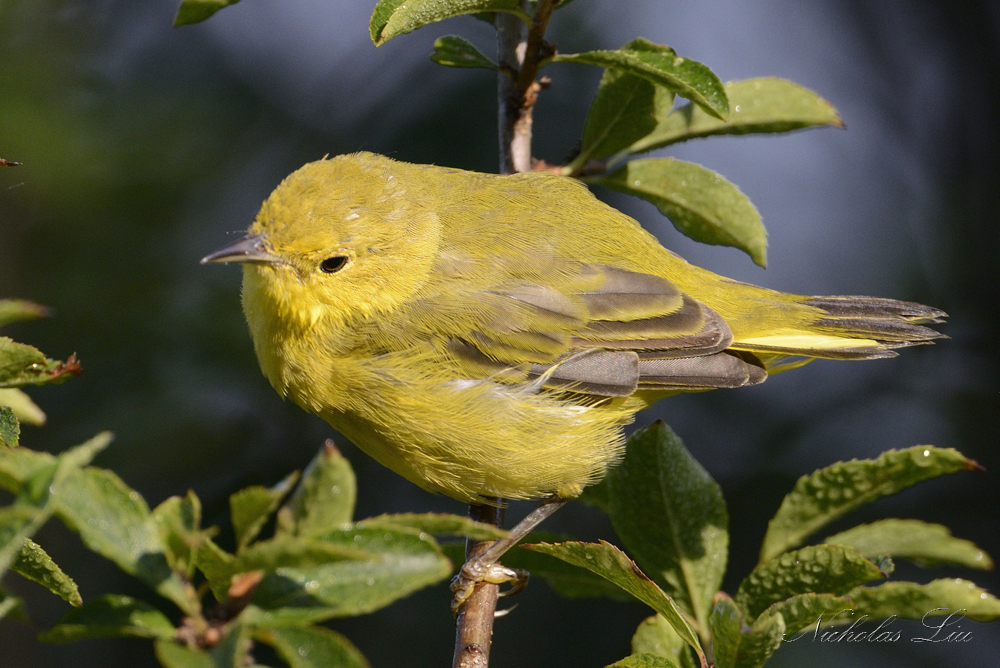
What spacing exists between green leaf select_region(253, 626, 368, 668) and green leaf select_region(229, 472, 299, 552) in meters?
0.14

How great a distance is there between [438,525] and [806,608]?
→ 926mm

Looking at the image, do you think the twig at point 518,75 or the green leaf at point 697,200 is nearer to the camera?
the twig at point 518,75

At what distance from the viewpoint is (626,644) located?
493 cm

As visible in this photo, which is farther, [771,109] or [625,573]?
[771,109]

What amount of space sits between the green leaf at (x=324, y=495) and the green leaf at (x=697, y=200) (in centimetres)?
194

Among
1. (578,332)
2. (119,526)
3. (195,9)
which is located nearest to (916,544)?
(578,332)

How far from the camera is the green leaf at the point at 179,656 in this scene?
109cm

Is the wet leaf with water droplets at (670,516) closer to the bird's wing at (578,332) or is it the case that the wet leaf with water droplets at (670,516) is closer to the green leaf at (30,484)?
the bird's wing at (578,332)

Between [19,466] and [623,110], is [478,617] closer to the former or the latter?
[623,110]

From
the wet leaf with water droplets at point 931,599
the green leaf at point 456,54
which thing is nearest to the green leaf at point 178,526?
the wet leaf with water droplets at point 931,599

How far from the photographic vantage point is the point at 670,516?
2.37 meters

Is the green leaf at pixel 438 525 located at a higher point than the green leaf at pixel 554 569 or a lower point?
higher

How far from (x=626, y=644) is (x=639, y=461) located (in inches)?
115

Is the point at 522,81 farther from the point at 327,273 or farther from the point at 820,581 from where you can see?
the point at 820,581
